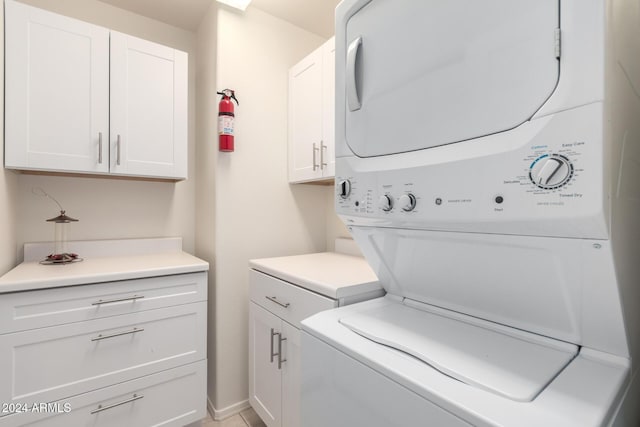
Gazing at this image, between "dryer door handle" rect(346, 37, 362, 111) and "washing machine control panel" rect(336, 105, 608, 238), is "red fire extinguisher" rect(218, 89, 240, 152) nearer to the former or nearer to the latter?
"dryer door handle" rect(346, 37, 362, 111)

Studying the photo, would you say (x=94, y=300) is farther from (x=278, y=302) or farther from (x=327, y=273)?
(x=327, y=273)

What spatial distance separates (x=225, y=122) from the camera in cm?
189

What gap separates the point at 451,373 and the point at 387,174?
0.49 metres

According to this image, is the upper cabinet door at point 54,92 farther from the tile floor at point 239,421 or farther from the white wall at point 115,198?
the tile floor at point 239,421

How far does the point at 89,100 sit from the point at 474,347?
2106 millimetres

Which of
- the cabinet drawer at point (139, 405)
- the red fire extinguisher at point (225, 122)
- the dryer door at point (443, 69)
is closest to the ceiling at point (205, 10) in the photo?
the red fire extinguisher at point (225, 122)

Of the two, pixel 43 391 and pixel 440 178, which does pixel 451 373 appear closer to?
pixel 440 178

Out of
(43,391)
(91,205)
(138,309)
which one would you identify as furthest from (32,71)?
(43,391)

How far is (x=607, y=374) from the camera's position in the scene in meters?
0.59

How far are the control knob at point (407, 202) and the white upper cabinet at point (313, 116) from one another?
101 cm

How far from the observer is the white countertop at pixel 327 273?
1196 millimetres

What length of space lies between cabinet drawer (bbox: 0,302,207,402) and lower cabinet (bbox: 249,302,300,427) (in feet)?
1.02

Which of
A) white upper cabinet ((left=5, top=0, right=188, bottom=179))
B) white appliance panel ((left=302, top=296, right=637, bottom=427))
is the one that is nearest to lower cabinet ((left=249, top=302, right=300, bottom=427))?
white appliance panel ((left=302, top=296, right=637, bottom=427))

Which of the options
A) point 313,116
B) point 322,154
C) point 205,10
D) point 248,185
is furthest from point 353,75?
point 205,10
